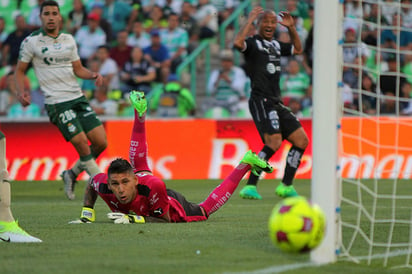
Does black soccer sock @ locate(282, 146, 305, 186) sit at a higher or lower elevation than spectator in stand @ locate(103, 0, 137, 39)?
lower

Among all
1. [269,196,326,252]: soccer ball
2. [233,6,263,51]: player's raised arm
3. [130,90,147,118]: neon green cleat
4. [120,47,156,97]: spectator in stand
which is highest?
[233,6,263,51]: player's raised arm

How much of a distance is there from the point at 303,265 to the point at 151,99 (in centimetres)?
1211

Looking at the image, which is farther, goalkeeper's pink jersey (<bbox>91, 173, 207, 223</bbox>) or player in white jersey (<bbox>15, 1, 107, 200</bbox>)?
player in white jersey (<bbox>15, 1, 107, 200</bbox>)

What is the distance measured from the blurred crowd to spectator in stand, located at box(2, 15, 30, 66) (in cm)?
2

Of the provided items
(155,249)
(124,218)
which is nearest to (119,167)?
(124,218)

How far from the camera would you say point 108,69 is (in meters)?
18.1

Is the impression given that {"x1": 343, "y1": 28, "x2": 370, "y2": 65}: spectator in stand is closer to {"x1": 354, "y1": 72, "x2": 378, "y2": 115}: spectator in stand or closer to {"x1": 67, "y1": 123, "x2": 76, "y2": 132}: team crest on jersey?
{"x1": 354, "y1": 72, "x2": 378, "y2": 115}: spectator in stand

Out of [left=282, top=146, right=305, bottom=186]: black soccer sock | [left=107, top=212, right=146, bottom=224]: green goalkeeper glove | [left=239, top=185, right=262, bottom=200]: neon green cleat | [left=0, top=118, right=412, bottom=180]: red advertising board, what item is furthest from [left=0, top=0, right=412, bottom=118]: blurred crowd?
[left=107, top=212, right=146, bottom=224]: green goalkeeper glove

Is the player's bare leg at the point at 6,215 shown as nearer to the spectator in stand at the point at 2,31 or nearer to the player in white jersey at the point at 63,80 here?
the player in white jersey at the point at 63,80

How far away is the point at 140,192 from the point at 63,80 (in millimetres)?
4208

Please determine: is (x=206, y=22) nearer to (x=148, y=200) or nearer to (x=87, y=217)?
(x=87, y=217)

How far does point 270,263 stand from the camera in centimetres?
579

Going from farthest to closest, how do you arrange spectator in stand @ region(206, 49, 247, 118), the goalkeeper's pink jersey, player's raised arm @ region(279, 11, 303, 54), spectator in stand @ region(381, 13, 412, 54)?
spectator in stand @ region(381, 13, 412, 54) < spectator in stand @ region(206, 49, 247, 118) < player's raised arm @ region(279, 11, 303, 54) < the goalkeeper's pink jersey

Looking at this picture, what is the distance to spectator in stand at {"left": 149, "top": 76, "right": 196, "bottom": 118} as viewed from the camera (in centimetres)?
1727
